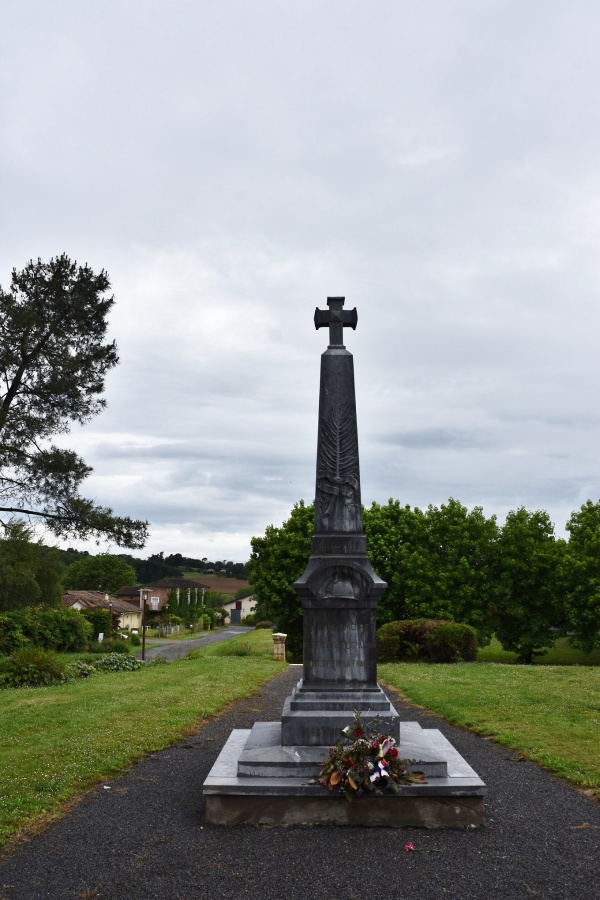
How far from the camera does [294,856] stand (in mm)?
5160

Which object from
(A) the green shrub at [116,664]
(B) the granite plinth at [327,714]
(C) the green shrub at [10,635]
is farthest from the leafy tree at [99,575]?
(B) the granite plinth at [327,714]

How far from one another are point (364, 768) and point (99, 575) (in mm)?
83867

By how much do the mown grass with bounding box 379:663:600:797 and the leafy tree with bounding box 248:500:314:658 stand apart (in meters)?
12.1

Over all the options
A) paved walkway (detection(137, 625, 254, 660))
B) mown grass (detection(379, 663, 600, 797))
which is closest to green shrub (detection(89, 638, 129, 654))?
paved walkway (detection(137, 625, 254, 660))

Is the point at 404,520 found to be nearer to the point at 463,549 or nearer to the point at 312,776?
the point at 463,549

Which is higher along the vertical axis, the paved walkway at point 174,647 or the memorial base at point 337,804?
the memorial base at point 337,804

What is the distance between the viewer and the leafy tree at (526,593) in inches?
1134

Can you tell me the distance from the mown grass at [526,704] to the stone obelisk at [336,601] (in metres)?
2.58

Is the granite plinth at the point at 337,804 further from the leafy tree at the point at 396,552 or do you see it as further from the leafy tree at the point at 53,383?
the leafy tree at the point at 396,552

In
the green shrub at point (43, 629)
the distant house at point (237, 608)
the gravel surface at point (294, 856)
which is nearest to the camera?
the gravel surface at point (294, 856)

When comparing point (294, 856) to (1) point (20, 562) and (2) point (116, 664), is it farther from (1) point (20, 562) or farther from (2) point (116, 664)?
(1) point (20, 562)

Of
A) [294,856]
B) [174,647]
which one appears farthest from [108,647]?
[294,856]

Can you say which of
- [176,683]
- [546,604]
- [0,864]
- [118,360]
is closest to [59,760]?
[0,864]

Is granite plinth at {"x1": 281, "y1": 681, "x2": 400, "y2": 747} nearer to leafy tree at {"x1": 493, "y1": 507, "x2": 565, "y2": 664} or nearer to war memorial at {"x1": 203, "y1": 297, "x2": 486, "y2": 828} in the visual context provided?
war memorial at {"x1": 203, "y1": 297, "x2": 486, "y2": 828}
